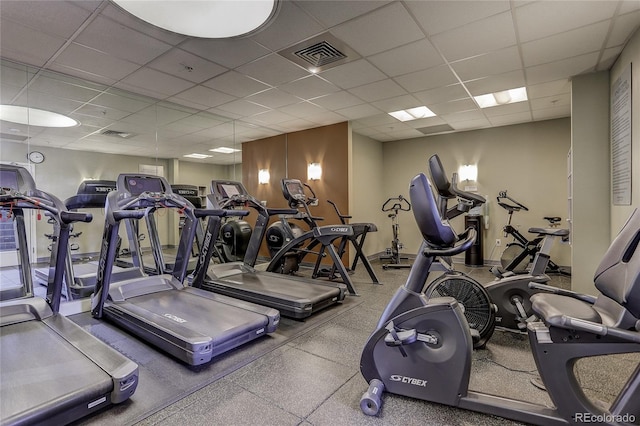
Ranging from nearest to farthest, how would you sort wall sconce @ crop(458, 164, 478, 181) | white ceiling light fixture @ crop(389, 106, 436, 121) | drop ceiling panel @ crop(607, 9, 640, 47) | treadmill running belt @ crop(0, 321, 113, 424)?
treadmill running belt @ crop(0, 321, 113, 424), drop ceiling panel @ crop(607, 9, 640, 47), white ceiling light fixture @ crop(389, 106, 436, 121), wall sconce @ crop(458, 164, 478, 181)

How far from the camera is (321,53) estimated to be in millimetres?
3277

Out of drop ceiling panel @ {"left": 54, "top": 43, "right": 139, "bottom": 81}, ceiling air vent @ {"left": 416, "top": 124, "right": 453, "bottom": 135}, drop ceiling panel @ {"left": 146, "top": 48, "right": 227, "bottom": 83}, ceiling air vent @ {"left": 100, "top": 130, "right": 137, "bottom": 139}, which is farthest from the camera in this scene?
ceiling air vent @ {"left": 416, "top": 124, "right": 453, "bottom": 135}

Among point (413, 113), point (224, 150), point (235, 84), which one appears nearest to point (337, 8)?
point (235, 84)

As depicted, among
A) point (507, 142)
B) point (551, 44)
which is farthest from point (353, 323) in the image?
point (507, 142)

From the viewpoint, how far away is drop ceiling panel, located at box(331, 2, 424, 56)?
263 cm

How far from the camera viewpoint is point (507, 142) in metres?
6.35

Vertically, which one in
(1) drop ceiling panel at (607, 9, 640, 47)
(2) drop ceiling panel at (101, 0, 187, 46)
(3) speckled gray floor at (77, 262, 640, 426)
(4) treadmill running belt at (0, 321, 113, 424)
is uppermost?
(2) drop ceiling panel at (101, 0, 187, 46)

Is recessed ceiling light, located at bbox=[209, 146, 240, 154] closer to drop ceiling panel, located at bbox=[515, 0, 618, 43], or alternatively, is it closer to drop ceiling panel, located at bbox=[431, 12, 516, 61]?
drop ceiling panel, located at bbox=[431, 12, 516, 61]

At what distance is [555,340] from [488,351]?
4.03 ft

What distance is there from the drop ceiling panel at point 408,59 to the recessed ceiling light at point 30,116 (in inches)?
159

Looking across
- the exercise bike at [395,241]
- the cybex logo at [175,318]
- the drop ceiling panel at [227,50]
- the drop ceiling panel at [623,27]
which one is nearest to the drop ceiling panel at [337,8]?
the drop ceiling panel at [227,50]

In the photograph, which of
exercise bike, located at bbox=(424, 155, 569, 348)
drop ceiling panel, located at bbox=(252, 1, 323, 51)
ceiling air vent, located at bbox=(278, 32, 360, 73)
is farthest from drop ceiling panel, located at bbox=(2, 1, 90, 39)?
exercise bike, located at bbox=(424, 155, 569, 348)

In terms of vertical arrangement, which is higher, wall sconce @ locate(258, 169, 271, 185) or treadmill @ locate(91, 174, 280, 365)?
wall sconce @ locate(258, 169, 271, 185)

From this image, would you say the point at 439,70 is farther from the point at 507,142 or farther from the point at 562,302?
the point at 507,142
